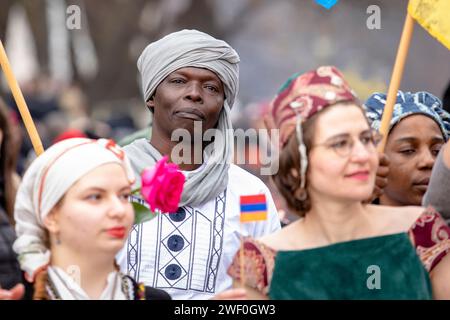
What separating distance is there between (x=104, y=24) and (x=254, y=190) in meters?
19.9

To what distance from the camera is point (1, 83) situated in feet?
73.1

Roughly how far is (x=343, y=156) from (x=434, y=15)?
0.95m

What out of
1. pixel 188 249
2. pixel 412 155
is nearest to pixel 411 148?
pixel 412 155

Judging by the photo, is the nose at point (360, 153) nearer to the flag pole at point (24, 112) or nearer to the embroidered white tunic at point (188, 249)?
the embroidered white tunic at point (188, 249)

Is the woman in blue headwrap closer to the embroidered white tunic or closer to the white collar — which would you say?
Answer: the embroidered white tunic

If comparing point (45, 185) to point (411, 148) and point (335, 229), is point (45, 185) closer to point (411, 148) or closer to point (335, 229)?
point (335, 229)

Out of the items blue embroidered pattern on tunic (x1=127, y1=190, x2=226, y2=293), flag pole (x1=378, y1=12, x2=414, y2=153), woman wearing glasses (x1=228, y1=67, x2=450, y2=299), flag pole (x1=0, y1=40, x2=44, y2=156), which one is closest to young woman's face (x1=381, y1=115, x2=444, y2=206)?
flag pole (x1=378, y1=12, x2=414, y2=153)

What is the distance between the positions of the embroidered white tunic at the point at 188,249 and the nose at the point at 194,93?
0.55 meters

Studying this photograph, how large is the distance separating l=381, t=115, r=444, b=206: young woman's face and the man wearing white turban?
0.65m

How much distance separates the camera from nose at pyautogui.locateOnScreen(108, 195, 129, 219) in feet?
16.4

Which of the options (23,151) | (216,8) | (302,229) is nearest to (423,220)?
(302,229)

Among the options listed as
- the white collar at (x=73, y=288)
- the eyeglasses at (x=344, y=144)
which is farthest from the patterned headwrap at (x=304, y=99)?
the white collar at (x=73, y=288)

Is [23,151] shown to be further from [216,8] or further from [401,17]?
[216,8]

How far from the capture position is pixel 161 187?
5219 millimetres
